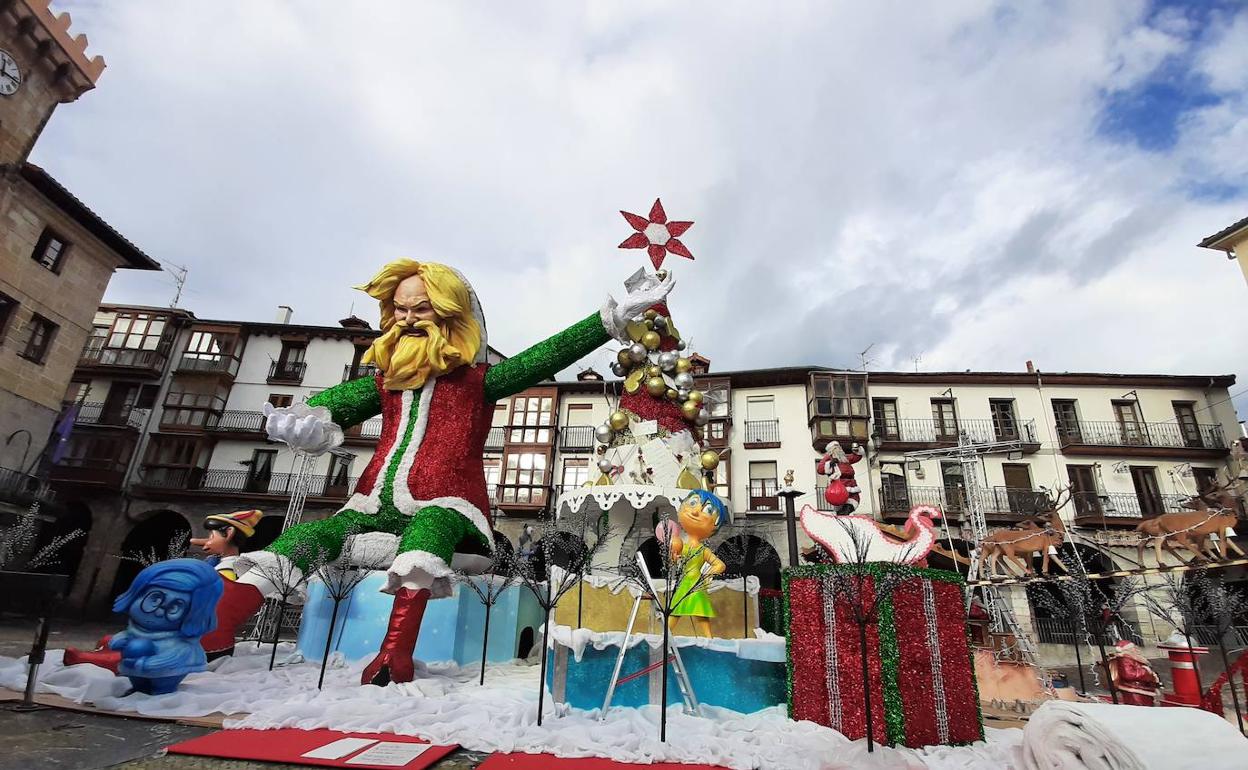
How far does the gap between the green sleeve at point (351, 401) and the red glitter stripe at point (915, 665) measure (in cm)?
615

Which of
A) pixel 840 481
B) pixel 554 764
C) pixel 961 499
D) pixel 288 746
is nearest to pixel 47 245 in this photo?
pixel 288 746

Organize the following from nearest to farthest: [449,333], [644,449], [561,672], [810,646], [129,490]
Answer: [810,646], [561,672], [449,333], [644,449], [129,490]

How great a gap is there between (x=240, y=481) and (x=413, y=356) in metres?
19.4

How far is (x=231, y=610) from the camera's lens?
5785 mm

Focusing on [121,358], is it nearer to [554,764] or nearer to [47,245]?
[47,245]

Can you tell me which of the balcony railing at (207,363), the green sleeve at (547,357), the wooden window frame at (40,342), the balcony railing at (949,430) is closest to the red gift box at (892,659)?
the green sleeve at (547,357)

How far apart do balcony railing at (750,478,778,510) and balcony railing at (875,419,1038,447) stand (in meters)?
4.12

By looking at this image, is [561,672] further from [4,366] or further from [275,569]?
[4,366]

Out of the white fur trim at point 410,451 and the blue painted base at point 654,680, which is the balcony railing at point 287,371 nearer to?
the white fur trim at point 410,451

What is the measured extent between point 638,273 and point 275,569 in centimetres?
515

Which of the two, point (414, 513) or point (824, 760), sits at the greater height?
point (414, 513)

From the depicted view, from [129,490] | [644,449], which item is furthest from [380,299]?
[129,490]

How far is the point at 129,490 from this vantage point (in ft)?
70.2

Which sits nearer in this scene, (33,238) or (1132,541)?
(33,238)
